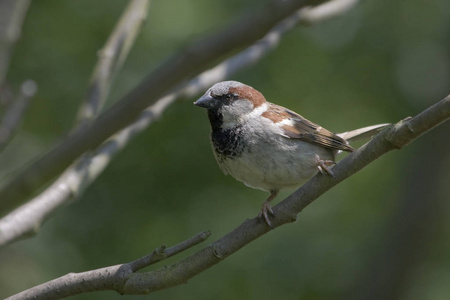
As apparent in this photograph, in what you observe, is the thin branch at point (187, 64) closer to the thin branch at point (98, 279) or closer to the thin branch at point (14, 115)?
the thin branch at point (98, 279)

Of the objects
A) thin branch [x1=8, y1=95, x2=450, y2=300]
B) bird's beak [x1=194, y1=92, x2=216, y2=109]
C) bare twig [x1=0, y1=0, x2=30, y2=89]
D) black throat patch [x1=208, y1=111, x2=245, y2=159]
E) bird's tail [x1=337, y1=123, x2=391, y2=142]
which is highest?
bare twig [x1=0, y1=0, x2=30, y2=89]

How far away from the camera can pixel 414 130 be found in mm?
2146

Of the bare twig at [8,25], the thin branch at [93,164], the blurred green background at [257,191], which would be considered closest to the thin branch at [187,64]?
the thin branch at [93,164]

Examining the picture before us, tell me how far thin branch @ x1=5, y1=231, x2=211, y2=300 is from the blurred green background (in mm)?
2752

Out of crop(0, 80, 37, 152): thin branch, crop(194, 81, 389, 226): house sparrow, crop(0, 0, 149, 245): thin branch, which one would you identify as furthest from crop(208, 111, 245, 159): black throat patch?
crop(0, 80, 37, 152): thin branch

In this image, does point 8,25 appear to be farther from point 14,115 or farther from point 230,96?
point 230,96

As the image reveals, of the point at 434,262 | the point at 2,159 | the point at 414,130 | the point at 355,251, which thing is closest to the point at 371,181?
the point at 355,251

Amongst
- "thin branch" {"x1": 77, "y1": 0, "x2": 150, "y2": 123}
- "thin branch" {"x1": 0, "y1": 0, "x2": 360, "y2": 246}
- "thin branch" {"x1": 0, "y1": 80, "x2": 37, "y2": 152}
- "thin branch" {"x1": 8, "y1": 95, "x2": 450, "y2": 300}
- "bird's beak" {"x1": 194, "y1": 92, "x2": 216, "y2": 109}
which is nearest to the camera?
"thin branch" {"x1": 8, "y1": 95, "x2": 450, "y2": 300}

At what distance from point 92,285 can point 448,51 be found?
5.37 m

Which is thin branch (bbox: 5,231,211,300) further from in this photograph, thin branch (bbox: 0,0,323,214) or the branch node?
thin branch (bbox: 0,0,323,214)

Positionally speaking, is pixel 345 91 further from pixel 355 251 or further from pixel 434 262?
pixel 434 262

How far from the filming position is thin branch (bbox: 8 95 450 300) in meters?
2.21

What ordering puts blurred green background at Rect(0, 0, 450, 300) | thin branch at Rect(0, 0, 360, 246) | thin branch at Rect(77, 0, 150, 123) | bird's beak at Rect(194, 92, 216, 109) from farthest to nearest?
blurred green background at Rect(0, 0, 450, 300) → bird's beak at Rect(194, 92, 216, 109) → thin branch at Rect(77, 0, 150, 123) → thin branch at Rect(0, 0, 360, 246)

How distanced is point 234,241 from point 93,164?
974 mm
